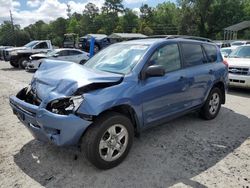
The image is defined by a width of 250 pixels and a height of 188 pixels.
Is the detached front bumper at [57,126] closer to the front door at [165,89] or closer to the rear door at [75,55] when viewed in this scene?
the front door at [165,89]

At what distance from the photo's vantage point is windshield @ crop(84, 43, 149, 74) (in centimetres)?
407

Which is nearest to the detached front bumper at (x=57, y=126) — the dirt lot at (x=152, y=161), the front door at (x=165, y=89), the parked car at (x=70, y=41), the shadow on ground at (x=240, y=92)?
the dirt lot at (x=152, y=161)

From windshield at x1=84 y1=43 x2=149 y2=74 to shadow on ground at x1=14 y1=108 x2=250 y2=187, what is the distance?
4.39 ft

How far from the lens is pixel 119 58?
4.34m

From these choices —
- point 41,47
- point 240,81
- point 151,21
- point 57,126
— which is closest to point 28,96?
point 57,126

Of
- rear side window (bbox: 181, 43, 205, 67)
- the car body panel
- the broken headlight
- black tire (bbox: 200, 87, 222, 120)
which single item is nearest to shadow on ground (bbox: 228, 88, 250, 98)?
the car body panel

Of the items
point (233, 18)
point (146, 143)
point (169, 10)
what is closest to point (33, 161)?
point (146, 143)

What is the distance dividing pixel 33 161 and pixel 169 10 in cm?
8159

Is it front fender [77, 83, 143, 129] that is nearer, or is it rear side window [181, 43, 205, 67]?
front fender [77, 83, 143, 129]

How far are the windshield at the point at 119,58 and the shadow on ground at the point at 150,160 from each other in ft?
4.39

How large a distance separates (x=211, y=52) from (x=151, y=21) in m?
76.5

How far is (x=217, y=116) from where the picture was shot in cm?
606

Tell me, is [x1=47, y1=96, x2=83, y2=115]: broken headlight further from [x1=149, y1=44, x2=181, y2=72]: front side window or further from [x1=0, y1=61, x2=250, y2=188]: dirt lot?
[x1=149, y1=44, x2=181, y2=72]: front side window

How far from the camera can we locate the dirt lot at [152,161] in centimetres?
334
